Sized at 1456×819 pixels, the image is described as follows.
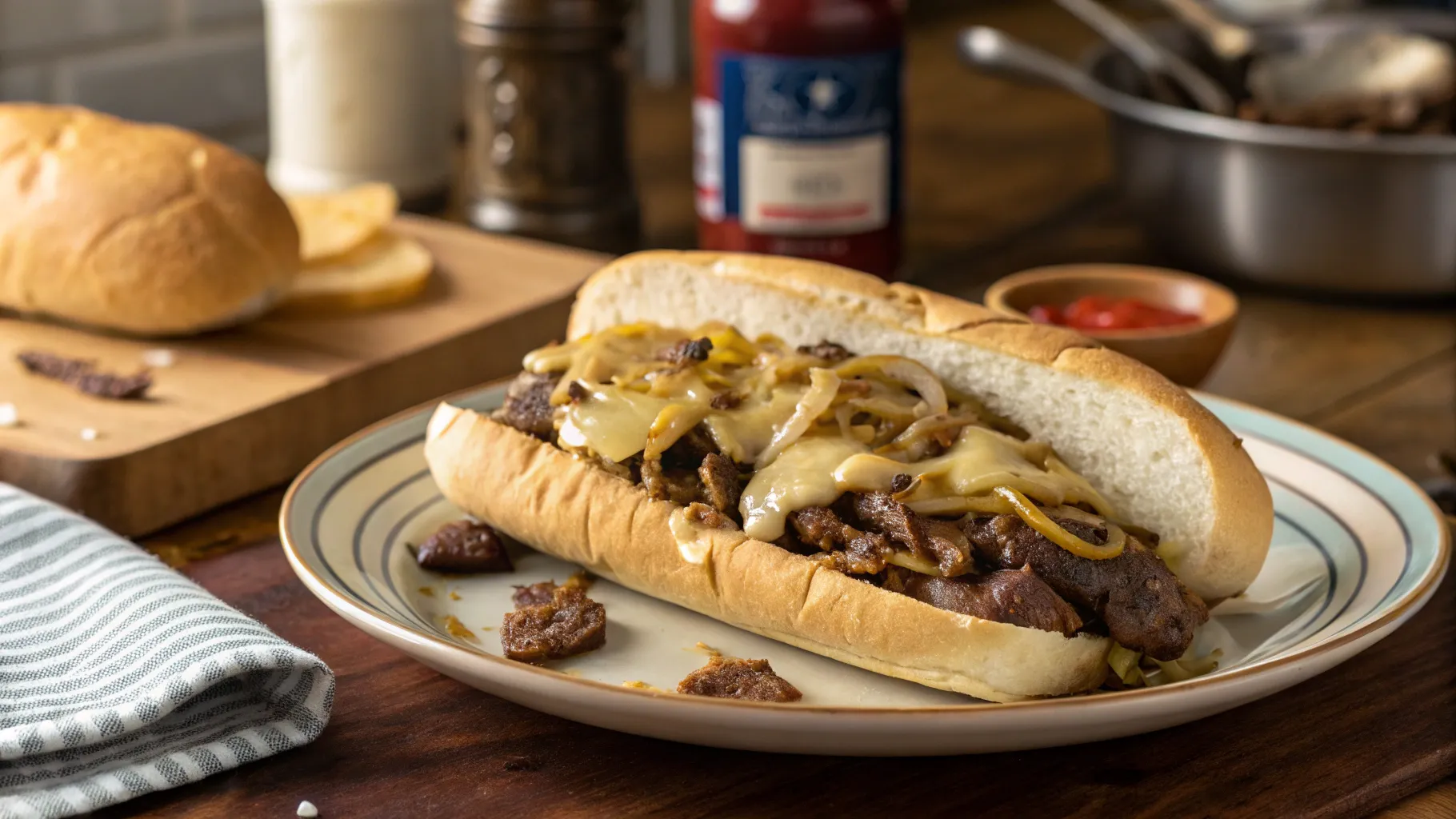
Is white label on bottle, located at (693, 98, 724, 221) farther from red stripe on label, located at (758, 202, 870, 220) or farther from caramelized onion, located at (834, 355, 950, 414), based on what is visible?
caramelized onion, located at (834, 355, 950, 414)

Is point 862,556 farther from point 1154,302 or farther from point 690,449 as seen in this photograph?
point 1154,302

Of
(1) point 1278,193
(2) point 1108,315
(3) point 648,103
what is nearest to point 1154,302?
(2) point 1108,315

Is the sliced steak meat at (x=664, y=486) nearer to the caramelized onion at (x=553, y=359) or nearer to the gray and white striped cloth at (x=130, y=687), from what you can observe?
the caramelized onion at (x=553, y=359)

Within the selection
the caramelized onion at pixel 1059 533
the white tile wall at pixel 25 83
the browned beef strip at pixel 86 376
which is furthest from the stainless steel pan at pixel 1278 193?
the white tile wall at pixel 25 83

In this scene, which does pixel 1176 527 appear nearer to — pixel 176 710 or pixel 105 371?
pixel 176 710

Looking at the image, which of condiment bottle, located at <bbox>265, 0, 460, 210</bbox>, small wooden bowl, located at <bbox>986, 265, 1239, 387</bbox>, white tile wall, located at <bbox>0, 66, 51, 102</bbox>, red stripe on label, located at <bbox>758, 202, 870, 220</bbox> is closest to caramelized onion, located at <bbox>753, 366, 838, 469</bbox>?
small wooden bowl, located at <bbox>986, 265, 1239, 387</bbox>
